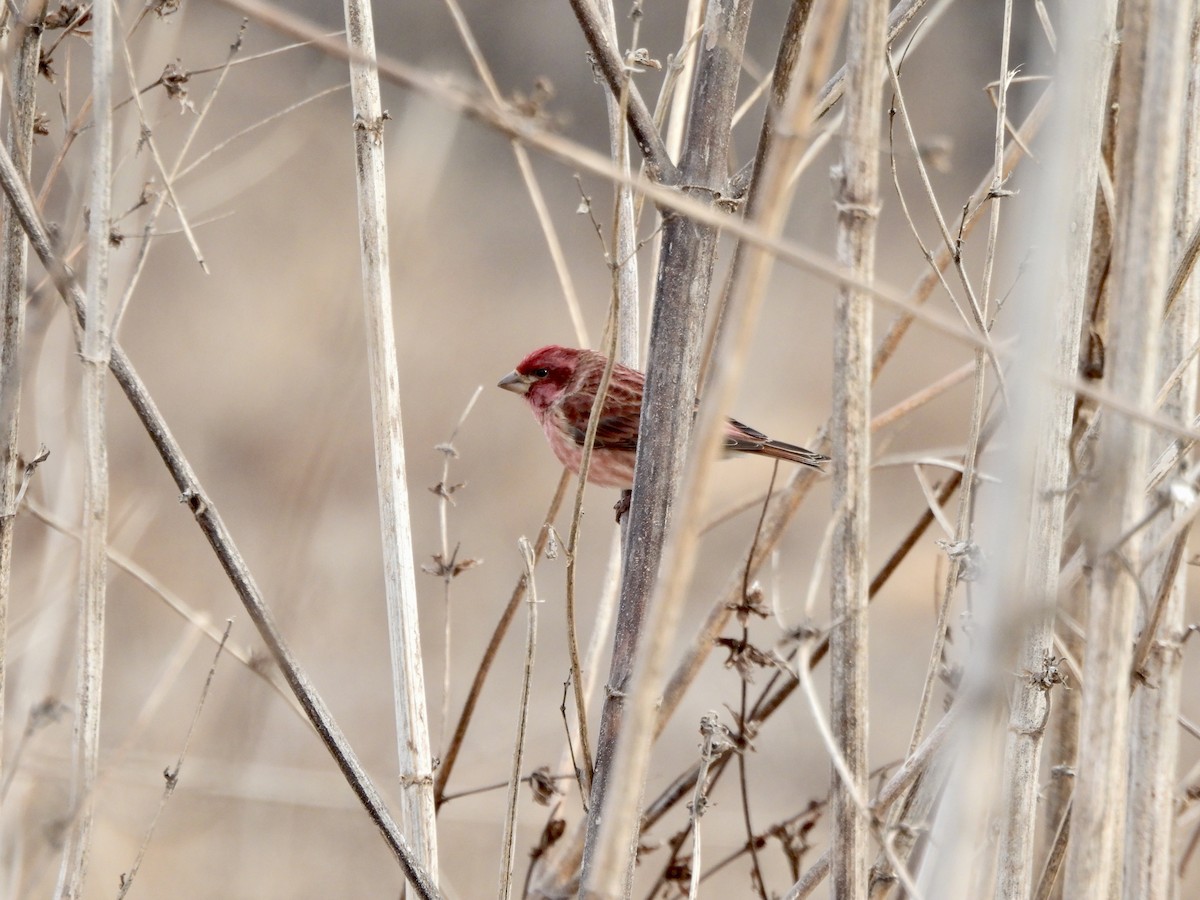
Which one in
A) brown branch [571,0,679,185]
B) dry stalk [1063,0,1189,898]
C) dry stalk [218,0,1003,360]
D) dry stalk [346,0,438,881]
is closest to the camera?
dry stalk [218,0,1003,360]

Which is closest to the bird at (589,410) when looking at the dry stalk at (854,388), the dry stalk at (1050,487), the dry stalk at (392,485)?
the dry stalk at (392,485)

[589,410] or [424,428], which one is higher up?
[424,428]

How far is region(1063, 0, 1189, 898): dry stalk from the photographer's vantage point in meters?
1.10

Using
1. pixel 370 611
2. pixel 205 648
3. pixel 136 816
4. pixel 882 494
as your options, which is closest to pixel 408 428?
pixel 370 611

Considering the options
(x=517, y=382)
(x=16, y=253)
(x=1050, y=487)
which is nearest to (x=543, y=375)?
(x=517, y=382)

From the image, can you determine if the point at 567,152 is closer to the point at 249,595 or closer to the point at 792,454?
the point at 249,595

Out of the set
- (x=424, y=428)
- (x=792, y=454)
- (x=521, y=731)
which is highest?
(x=424, y=428)

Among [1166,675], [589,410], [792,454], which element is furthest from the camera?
[589,410]

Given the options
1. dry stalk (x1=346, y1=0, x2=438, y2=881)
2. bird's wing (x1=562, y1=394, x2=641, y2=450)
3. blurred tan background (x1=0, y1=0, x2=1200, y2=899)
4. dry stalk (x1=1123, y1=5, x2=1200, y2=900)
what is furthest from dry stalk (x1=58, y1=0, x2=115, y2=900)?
blurred tan background (x1=0, y1=0, x2=1200, y2=899)

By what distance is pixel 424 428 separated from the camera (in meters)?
7.61

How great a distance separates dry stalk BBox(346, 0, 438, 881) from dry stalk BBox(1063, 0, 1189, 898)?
90 cm

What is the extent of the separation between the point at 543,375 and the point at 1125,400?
9.71 feet

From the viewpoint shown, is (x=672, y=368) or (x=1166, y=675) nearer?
(x=672, y=368)

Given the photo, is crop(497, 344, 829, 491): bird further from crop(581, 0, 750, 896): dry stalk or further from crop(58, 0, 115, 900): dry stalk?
crop(58, 0, 115, 900): dry stalk
